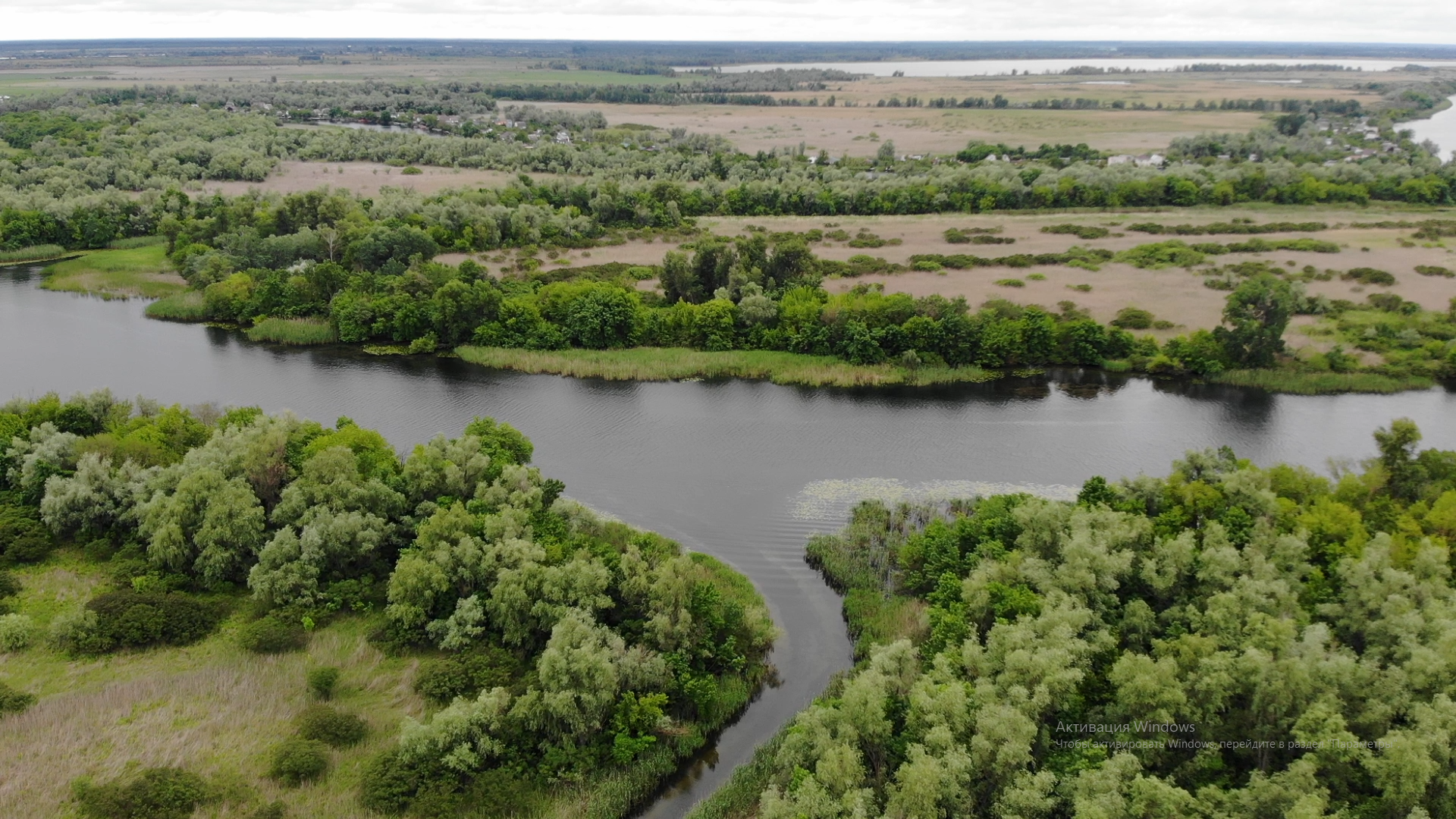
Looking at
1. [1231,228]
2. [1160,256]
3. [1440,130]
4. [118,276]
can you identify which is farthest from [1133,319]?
[1440,130]

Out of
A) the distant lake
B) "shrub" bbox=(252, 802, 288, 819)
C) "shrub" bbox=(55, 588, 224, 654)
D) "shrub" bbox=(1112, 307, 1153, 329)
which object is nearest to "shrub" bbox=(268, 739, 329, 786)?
"shrub" bbox=(252, 802, 288, 819)

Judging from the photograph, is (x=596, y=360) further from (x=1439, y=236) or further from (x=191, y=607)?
(x=1439, y=236)

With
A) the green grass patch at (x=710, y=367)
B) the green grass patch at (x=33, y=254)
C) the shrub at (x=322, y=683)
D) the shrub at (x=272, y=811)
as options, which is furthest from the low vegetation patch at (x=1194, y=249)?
Answer: the green grass patch at (x=33, y=254)

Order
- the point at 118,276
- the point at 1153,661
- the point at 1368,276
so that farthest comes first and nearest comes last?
1. the point at 118,276
2. the point at 1368,276
3. the point at 1153,661

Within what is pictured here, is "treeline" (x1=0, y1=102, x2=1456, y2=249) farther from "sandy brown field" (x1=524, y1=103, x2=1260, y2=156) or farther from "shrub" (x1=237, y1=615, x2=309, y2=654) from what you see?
"shrub" (x1=237, y1=615, x2=309, y2=654)

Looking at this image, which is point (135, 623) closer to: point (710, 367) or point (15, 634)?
point (15, 634)

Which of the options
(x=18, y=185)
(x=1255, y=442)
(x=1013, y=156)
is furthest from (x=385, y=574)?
(x=1013, y=156)

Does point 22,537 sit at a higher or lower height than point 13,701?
higher
